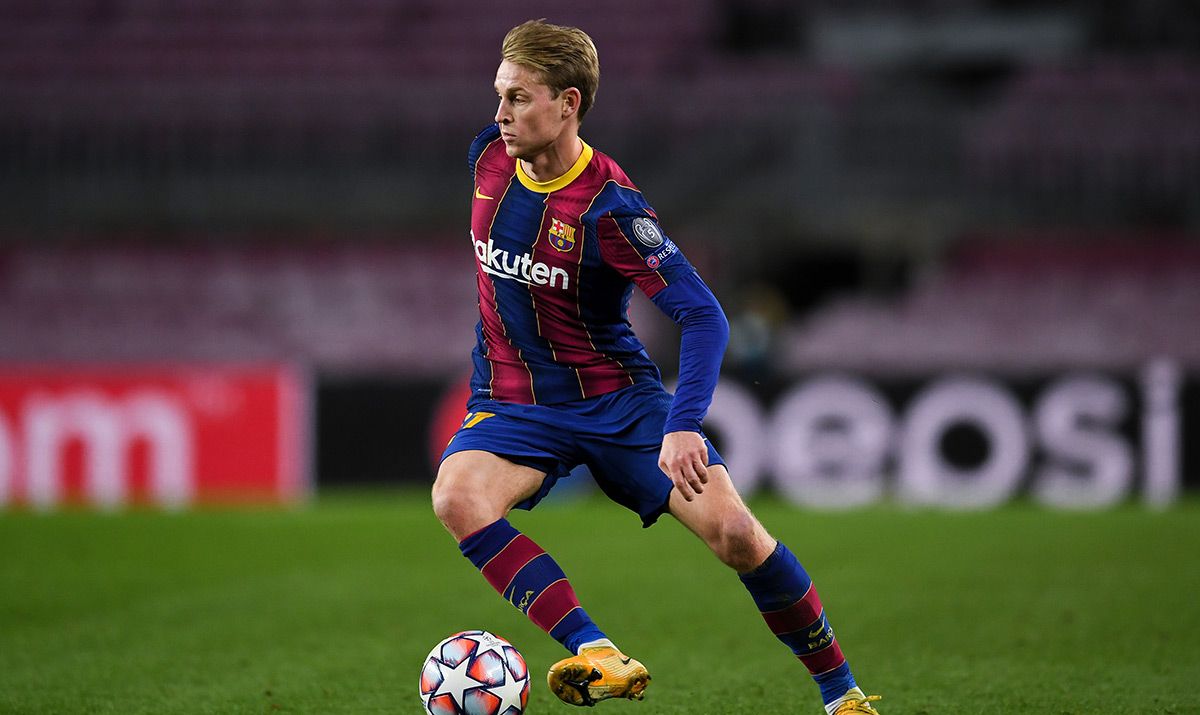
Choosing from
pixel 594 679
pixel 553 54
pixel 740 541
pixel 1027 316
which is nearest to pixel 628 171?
pixel 1027 316

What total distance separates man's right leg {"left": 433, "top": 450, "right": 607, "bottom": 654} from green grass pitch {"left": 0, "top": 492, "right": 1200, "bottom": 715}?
611 millimetres

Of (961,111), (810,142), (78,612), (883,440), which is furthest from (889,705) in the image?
(961,111)

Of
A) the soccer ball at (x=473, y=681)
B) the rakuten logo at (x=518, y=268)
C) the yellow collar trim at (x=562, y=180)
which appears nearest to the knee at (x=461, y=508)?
the soccer ball at (x=473, y=681)

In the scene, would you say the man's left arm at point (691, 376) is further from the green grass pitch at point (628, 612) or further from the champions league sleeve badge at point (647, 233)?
the green grass pitch at point (628, 612)

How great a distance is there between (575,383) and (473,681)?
0.86 metres

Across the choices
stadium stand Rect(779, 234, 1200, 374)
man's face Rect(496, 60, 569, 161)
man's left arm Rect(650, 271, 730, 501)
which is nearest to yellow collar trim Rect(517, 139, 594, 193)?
man's face Rect(496, 60, 569, 161)

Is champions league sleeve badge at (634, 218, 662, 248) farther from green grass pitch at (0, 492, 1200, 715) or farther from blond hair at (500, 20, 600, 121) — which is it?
green grass pitch at (0, 492, 1200, 715)

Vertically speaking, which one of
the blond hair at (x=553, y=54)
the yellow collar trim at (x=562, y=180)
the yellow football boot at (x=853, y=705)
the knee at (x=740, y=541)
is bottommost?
the yellow football boot at (x=853, y=705)

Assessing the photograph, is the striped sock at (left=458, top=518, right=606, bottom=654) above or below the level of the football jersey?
below

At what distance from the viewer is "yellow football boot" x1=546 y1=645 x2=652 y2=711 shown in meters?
3.91

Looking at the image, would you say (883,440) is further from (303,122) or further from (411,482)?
(303,122)

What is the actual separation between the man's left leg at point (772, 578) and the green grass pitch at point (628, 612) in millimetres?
335

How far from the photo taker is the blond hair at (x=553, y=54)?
418 cm

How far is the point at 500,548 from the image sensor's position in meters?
4.18
